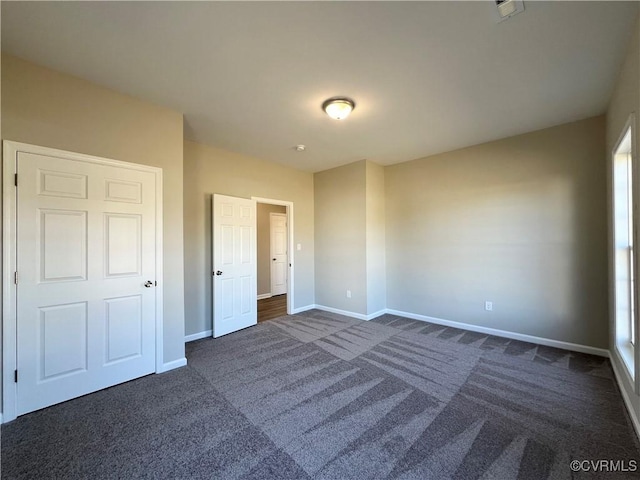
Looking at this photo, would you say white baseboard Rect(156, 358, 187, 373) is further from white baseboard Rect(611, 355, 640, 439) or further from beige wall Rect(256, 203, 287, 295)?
white baseboard Rect(611, 355, 640, 439)

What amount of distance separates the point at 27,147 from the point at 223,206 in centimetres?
209

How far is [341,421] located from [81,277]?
2523 mm

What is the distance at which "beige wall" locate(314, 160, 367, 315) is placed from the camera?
15.1 ft

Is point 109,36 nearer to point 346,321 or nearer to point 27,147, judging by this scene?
point 27,147

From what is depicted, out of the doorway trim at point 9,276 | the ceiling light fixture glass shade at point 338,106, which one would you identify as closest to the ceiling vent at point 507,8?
the ceiling light fixture glass shade at point 338,106

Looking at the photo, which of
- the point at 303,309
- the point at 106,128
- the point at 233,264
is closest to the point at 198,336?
the point at 233,264

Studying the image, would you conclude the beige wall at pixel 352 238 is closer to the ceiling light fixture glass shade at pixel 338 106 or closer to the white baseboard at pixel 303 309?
the white baseboard at pixel 303 309

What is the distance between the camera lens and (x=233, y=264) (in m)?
4.09

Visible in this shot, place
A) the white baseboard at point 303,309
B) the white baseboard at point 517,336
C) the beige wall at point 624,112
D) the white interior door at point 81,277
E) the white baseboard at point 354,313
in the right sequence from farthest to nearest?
the white baseboard at point 303,309
the white baseboard at point 354,313
the white baseboard at point 517,336
the white interior door at point 81,277
the beige wall at point 624,112

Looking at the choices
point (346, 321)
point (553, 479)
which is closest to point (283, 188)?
point (346, 321)

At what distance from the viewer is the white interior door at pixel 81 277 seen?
208 centimetres

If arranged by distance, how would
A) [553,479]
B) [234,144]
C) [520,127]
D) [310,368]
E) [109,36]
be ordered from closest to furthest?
[553,479] → [109,36] → [310,368] → [520,127] → [234,144]

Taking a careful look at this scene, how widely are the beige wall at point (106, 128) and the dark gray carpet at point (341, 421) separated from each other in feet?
2.79

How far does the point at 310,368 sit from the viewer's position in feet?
9.12
